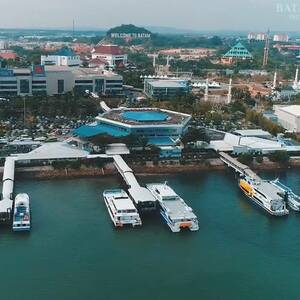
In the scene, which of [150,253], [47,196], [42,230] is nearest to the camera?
[150,253]

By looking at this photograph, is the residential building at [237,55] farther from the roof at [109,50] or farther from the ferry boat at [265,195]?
the ferry boat at [265,195]

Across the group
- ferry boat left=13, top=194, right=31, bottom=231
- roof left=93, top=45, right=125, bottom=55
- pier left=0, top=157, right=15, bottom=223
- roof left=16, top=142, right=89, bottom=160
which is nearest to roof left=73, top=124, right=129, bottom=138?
roof left=16, top=142, right=89, bottom=160

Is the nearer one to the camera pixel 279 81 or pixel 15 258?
pixel 15 258

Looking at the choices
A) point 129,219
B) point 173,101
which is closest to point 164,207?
point 129,219

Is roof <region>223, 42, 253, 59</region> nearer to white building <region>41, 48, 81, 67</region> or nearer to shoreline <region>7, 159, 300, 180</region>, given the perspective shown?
white building <region>41, 48, 81, 67</region>

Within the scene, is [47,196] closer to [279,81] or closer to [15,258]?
[15,258]

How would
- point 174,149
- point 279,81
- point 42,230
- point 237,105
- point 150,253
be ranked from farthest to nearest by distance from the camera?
point 279,81, point 237,105, point 174,149, point 42,230, point 150,253
